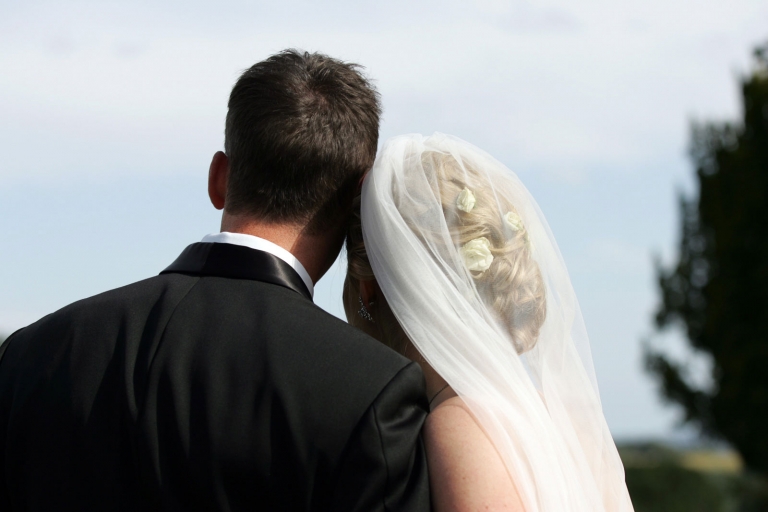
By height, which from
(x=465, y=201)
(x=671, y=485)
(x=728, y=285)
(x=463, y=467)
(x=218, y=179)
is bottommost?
(x=671, y=485)

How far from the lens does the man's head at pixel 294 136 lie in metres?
2.48

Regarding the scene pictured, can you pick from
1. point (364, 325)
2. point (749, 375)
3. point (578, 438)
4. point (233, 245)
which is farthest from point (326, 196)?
point (749, 375)

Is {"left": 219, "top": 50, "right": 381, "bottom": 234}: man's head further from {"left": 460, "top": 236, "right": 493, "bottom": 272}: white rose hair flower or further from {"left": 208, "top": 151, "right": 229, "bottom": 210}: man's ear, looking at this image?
{"left": 460, "top": 236, "right": 493, "bottom": 272}: white rose hair flower

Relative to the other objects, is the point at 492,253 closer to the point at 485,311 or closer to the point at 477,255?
the point at 477,255

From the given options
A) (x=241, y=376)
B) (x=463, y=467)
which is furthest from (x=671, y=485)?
(x=241, y=376)

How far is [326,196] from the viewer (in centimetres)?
261

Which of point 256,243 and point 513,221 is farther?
point 513,221

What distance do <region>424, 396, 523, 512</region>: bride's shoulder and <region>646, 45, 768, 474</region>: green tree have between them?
2019 cm

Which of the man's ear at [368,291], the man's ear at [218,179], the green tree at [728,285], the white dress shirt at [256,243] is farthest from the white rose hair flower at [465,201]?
the green tree at [728,285]

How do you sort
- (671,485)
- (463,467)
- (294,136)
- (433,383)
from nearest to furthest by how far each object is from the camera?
(463,467) → (294,136) → (433,383) → (671,485)

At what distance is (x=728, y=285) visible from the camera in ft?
72.2

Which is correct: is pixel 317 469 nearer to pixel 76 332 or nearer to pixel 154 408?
pixel 154 408

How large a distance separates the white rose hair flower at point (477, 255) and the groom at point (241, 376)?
0.56 m

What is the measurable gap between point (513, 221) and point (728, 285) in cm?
2084
